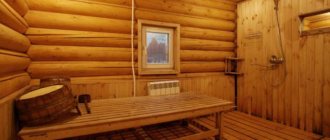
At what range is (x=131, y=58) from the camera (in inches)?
113

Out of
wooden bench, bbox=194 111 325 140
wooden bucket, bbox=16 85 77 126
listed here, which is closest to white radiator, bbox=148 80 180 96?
wooden bench, bbox=194 111 325 140

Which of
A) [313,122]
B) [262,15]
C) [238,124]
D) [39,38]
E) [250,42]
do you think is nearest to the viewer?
[39,38]

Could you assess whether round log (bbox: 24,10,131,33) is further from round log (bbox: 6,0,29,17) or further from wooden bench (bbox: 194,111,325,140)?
wooden bench (bbox: 194,111,325,140)

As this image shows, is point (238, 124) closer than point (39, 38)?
No

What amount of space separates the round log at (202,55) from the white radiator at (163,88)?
0.55 m

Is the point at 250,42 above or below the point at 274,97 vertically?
above

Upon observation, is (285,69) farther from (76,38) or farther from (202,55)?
(76,38)

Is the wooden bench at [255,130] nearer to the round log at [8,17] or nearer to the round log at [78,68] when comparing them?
the round log at [78,68]

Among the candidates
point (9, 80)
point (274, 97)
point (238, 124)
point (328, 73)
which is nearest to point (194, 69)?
point (238, 124)

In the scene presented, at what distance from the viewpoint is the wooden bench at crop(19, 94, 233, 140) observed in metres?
1.52

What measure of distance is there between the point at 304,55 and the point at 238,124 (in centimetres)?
A: 156

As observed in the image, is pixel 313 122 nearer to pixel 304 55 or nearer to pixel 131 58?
pixel 304 55

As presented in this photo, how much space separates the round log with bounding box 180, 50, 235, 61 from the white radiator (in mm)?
550

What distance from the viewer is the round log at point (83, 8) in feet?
7.57
